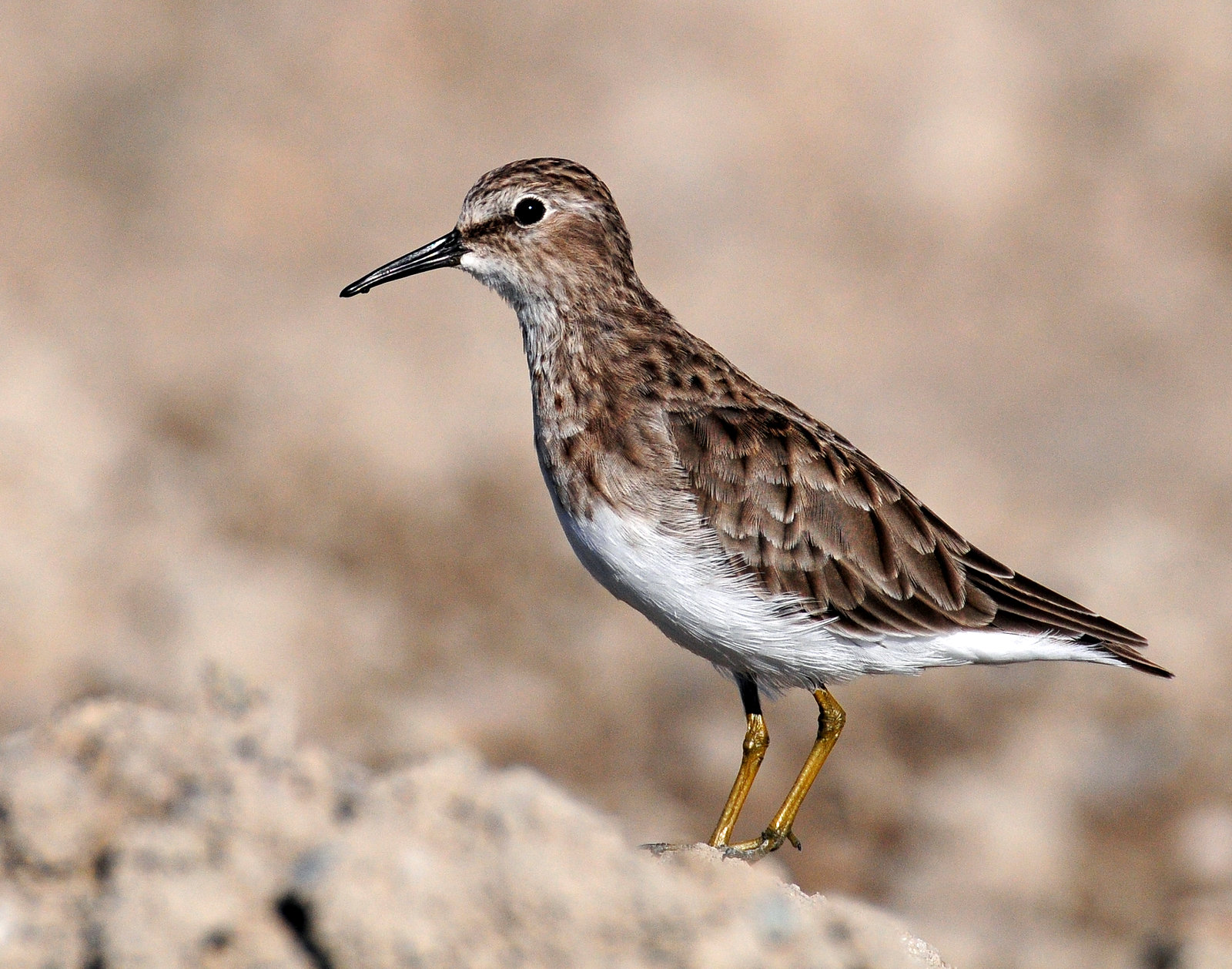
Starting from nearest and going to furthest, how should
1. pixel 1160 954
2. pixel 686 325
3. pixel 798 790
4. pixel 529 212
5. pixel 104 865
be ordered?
pixel 104 865
pixel 798 790
pixel 529 212
pixel 1160 954
pixel 686 325

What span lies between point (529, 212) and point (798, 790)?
303cm

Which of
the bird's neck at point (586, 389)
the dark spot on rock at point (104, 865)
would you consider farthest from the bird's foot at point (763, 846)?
the dark spot on rock at point (104, 865)

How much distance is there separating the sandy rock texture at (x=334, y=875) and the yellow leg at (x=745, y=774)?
2152 mm

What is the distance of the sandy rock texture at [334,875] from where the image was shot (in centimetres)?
483

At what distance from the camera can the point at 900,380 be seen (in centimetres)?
1788

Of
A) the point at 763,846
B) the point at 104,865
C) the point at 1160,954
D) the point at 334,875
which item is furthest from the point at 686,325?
the point at 334,875

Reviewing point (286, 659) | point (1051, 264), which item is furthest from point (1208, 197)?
point (286, 659)

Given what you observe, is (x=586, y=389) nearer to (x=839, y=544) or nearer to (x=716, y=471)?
(x=716, y=471)

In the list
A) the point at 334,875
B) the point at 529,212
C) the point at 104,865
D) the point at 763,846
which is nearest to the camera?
the point at 334,875

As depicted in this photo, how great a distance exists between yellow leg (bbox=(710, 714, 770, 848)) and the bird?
0.01 m

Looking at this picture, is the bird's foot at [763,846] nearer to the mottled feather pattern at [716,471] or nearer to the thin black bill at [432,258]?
the mottled feather pattern at [716,471]

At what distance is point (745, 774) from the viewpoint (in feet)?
25.6

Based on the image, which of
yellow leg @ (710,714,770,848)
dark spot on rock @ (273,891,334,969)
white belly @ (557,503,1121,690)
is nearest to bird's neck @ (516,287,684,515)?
white belly @ (557,503,1121,690)

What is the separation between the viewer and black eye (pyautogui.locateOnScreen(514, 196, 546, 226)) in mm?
8086
